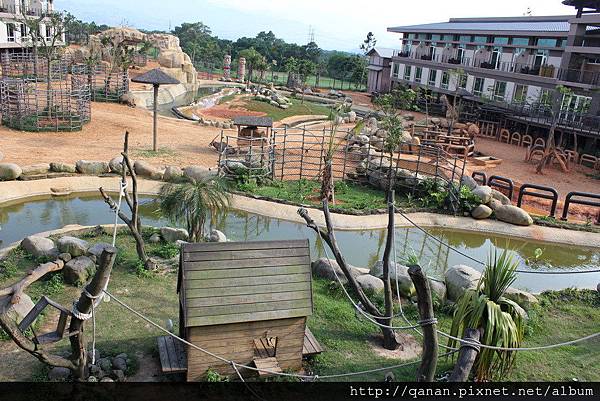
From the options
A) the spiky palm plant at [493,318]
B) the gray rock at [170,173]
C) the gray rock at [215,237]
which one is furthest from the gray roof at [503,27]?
the spiky palm plant at [493,318]

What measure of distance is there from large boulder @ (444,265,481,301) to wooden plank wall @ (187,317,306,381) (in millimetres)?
4003

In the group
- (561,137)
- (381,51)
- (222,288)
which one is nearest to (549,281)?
(222,288)

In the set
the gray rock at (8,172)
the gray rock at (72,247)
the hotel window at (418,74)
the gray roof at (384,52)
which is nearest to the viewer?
the gray rock at (72,247)

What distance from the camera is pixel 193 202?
1111cm

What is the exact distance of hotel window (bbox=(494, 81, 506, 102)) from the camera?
112 feet

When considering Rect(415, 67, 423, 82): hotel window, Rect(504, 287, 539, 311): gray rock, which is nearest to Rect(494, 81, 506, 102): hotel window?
Rect(415, 67, 423, 82): hotel window

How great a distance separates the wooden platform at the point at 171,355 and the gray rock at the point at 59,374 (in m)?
1.18

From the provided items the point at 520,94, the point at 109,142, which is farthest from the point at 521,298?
the point at 520,94

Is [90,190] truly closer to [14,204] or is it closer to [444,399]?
[14,204]

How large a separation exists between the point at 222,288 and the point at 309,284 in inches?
46.8

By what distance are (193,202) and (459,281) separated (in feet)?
18.3

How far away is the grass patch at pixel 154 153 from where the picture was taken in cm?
2005

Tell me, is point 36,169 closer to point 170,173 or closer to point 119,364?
point 170,173

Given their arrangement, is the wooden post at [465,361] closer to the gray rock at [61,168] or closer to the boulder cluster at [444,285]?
the boulder cluster at [444,285]
